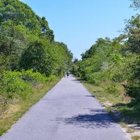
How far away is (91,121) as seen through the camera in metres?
10.6

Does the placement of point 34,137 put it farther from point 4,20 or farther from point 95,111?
point 4,20

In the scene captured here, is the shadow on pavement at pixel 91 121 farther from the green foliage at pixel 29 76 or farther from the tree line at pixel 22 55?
the green foliage at pixel 29 76

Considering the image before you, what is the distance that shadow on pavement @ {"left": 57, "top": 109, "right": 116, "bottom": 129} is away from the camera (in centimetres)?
977

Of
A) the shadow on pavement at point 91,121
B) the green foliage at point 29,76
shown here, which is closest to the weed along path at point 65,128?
the shadow on pavement at point 91,121

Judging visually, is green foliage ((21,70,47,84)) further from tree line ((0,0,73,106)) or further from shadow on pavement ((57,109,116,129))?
shadow on pavement ((57,109,116,129))

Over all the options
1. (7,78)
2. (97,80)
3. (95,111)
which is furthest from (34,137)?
(97,80)

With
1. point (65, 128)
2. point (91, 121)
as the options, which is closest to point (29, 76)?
point (91, 121)

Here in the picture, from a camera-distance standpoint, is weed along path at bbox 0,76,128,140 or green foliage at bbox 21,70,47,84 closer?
weed along path at bbox 0,76,128,140

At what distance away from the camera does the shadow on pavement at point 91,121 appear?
9773 millimetres

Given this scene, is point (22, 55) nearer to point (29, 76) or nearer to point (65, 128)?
point (29, 76)

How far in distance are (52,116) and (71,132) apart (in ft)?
10.5

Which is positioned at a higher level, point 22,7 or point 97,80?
point 22,7

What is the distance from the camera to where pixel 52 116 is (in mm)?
11734

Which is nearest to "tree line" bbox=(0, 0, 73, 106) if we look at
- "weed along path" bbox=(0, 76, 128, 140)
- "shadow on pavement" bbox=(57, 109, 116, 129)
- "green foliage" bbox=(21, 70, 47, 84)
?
"green foliage" bbox=(21, 70, 47, 84)
